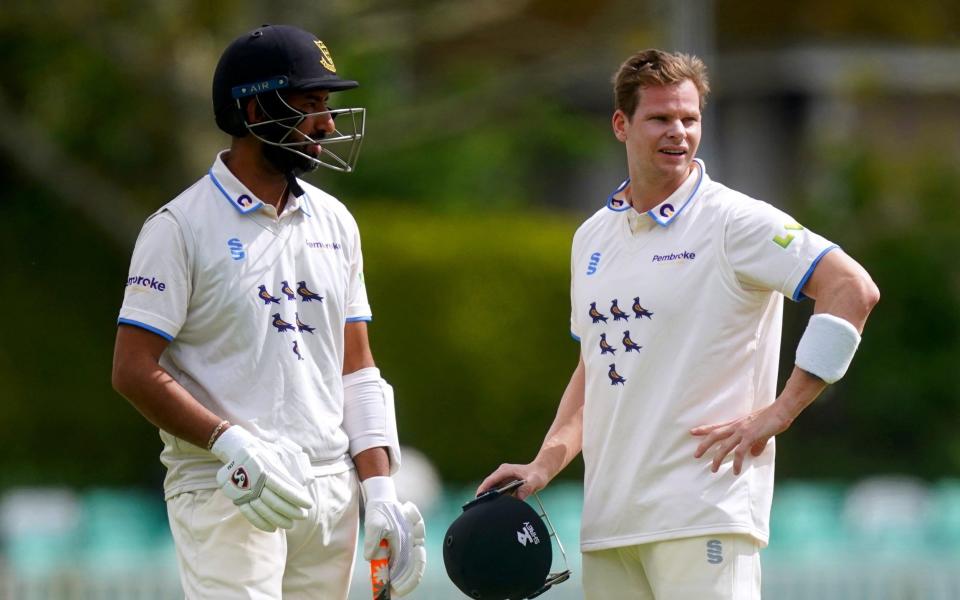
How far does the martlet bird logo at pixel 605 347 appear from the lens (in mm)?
4873

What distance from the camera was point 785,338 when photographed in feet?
53.3

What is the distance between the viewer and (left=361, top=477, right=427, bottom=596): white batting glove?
4789 millimetres

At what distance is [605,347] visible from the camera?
4891 millimetres

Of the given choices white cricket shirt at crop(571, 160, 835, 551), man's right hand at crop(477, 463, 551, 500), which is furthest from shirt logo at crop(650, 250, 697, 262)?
man's right hand at crop(477, 463, 551, 500)

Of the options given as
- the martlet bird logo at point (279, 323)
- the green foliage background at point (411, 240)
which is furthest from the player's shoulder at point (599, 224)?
the green foliage background at point (411, 240)

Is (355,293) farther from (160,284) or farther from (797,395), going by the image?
(797,395)

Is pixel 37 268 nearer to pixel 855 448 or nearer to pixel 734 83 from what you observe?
pixel 855 448

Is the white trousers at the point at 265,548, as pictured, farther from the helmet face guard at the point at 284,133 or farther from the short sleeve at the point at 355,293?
the helmet face guard at the point at 284,133

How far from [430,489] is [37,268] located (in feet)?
15.9

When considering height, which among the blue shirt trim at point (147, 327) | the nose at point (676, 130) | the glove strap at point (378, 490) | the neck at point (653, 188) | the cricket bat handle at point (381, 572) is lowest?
the cricket bat handle at point (381, 572)

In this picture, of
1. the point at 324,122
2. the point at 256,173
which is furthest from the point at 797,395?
the point at 256,173

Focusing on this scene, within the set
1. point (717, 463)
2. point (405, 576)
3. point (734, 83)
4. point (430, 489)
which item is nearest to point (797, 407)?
point (717, 463)

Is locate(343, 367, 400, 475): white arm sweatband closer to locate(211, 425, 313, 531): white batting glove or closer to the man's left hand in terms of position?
locate(211, 425, 313, 531): white batting glove

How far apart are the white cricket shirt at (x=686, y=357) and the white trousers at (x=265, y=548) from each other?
730 mm
